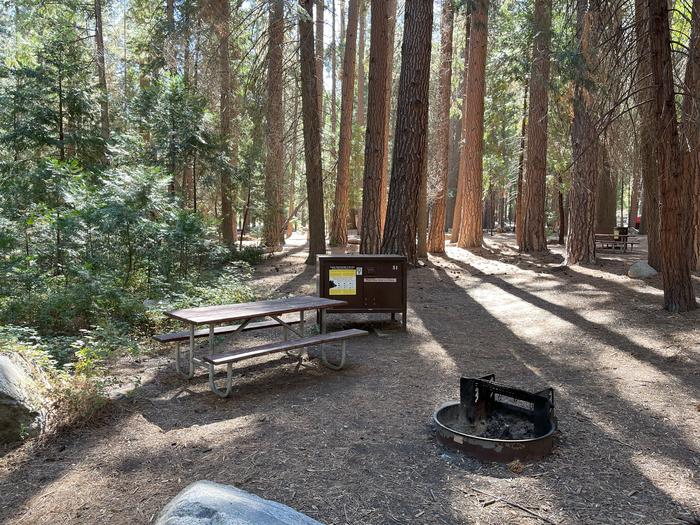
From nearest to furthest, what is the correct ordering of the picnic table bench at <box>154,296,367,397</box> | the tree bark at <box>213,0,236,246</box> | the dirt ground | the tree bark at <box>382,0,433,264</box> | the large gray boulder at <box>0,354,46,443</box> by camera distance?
the dirt ground < the large gray boulder at <box>0,354,46,443</box> < the picnic table bench at <box>154,296,367,397</box> < the tree bark at <box>382,0,433,264</box> < the tree bark at <box>213,0,236,246</box>

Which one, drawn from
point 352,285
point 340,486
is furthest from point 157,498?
point 352,285

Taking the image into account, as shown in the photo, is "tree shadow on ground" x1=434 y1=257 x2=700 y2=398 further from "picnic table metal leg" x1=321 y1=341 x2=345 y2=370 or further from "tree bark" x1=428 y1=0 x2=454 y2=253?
"tree bark" x1=428 y1=0 x2=454 y2=253

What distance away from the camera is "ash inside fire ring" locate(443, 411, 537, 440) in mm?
3855

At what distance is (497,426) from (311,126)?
11.2 meters

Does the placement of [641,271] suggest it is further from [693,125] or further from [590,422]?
[590,422]

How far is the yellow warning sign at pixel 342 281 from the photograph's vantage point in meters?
7.36

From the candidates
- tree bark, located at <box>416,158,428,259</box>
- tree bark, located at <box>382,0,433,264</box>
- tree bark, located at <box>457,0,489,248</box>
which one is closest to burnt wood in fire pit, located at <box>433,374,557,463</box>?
tree bark, located at <box>382,0,433,264</box>

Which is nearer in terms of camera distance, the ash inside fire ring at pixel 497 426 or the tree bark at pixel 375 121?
the ash inside fire ring at pixel 497 426

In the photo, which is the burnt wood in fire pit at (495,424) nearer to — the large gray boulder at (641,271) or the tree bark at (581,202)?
the large gray boulder at (641,271)

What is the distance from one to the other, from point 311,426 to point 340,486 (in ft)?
3.29

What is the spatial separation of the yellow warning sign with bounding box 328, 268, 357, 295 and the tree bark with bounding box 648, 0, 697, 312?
4.58m

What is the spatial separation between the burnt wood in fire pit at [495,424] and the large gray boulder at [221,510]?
165 cm

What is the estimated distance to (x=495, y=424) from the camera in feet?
13.2

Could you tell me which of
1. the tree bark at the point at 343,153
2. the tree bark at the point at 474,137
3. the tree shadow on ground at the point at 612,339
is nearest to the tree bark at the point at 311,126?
the tree bark at the point at 343,153
